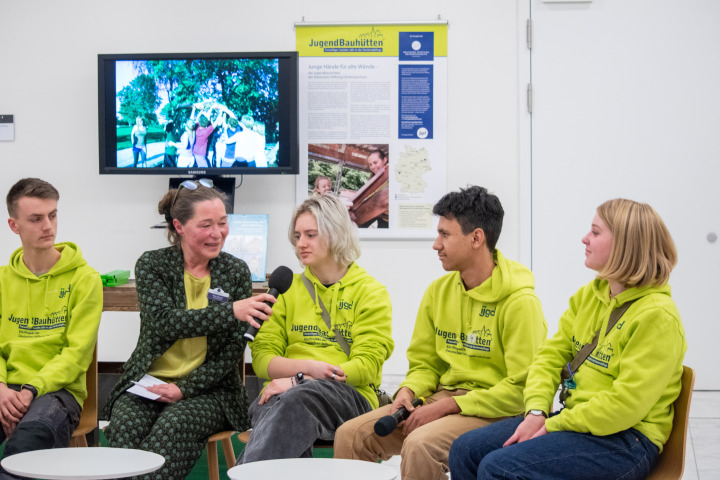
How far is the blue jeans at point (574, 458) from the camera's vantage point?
2029mm

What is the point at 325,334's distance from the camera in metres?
2.76

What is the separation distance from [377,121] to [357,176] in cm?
33

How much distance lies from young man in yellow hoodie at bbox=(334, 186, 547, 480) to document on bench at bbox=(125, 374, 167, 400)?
66 cm

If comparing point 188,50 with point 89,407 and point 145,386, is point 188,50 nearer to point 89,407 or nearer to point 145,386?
point 89,407

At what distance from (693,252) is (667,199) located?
0.34 m

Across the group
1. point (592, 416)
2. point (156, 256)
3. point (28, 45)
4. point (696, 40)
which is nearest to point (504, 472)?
point (592, 416)

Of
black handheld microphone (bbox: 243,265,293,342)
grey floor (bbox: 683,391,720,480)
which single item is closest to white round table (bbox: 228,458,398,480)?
black handheld microphone (bbox: 243,265,293,342)

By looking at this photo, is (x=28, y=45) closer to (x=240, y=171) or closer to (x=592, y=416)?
(x=240, y=171)

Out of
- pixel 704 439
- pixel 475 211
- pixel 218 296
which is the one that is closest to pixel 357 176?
pixel 218 296

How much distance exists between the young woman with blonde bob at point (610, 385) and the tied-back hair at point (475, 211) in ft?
1.33

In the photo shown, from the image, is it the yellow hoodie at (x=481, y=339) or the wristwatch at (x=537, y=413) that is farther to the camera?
the yellow hoodie at (x=481, y=339)

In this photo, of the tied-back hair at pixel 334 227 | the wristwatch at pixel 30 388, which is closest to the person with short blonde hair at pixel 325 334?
the tied-back hair at pixel 334 227

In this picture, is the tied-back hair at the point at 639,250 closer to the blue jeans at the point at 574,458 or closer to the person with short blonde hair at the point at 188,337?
the blue jeans at the point at 574,458

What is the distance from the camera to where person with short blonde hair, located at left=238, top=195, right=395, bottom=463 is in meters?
2.54
